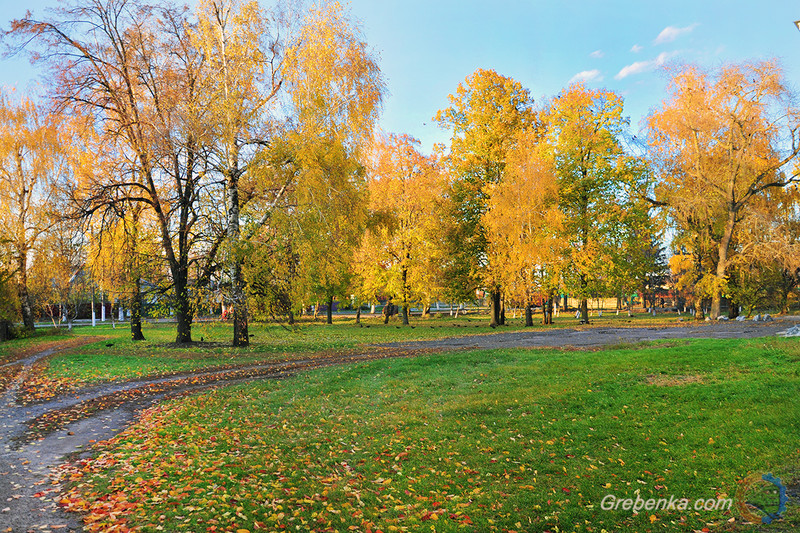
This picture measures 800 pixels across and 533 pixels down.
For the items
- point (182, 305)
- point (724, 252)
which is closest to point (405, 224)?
point (182, 305)

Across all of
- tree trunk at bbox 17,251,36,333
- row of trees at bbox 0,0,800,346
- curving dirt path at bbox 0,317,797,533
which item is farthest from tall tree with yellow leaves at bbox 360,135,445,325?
tree trunk at bbox 17,251,36,333

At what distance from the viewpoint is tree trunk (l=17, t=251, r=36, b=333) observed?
32406mm

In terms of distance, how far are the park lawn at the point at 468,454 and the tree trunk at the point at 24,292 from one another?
29.0m

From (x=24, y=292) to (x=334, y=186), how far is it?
91.5 feet

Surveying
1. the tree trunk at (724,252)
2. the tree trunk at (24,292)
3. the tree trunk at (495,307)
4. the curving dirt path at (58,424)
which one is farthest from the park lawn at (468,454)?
the tree trunk at (24,292)

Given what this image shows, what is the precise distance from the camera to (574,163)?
3609cm

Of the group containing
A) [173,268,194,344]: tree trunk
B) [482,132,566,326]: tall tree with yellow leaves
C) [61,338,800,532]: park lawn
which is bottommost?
[61,338,800,532]: park lawn

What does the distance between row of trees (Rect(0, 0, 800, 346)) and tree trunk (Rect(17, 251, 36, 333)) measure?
0.51 feet

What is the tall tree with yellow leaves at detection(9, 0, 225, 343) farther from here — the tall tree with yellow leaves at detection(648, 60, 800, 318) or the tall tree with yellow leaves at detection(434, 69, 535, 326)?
the tall tree with yellow leaves at detection(648, 60, 800, 318)

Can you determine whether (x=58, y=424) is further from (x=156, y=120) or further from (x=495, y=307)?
(x=495, y=307)

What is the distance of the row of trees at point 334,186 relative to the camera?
2084 cm

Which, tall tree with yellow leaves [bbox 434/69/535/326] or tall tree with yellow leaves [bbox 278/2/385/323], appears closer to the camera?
tall tree with yellow leaves [bbox 278/2/385/323]

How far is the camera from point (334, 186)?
21.6 m

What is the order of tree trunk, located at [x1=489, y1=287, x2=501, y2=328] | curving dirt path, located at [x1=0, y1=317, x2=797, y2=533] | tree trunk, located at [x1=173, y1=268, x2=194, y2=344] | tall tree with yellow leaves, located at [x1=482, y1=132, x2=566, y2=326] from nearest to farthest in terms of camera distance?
curving dirt path, located at [x1=0, y1=317, x2=797, y2=533] < tree trunk, located at [x1=173, y1=268, x2=194, y2=344] < tall tree with yellow leaves, located at [x1=482, y1=132, x2=566, y2=326] < tree trunk, located at [x1=489, y1=287, x2=501, y2=328]
